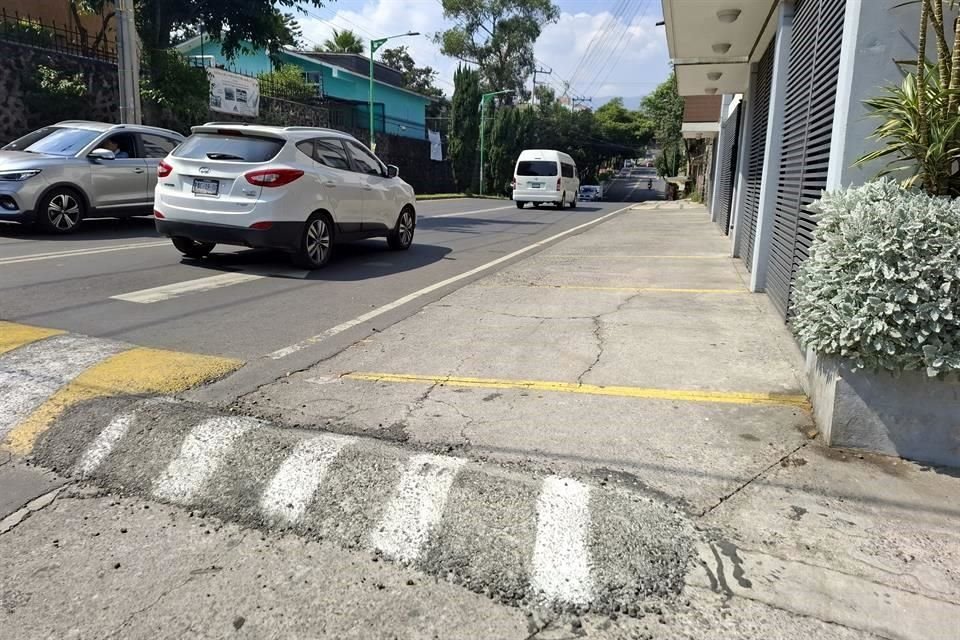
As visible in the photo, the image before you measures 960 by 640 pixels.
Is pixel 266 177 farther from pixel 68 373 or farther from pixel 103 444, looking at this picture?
pixel 103 444

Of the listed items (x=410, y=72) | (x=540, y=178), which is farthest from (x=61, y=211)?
(x=410, y=72)

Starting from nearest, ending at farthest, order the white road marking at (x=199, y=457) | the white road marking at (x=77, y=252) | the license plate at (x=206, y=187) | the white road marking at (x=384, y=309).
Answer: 1. the white road marking at (x=199, y=457)
2. the white road marking at (x=384, y=309)
3. the license plate at (x=206, y=187)
4. the white road marking at (x=77, y=252)

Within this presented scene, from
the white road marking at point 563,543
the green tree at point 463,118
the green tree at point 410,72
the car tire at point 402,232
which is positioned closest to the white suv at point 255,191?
the car tire at point 402,232

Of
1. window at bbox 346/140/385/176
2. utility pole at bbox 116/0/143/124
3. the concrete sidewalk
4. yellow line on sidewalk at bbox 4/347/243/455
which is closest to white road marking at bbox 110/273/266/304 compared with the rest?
yellow line on sidewalk at bbox 4/347/243/455

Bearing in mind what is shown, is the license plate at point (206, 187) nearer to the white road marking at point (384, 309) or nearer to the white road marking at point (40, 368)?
the white road marking at point (384, 309)

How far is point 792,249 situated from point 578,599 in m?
4.75

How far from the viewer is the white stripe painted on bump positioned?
3.48 meters

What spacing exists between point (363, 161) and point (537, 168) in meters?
18.4

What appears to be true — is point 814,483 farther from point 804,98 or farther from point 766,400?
point 804,98

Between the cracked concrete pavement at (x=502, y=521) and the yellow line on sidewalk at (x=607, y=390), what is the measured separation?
21 millimetres

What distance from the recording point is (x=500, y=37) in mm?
59250

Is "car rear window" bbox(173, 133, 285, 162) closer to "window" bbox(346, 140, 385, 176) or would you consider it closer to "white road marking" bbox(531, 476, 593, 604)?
"window" bbox(346, 140, 385, 176)

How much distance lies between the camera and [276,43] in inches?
819

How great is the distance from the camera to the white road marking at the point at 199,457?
328 cm
